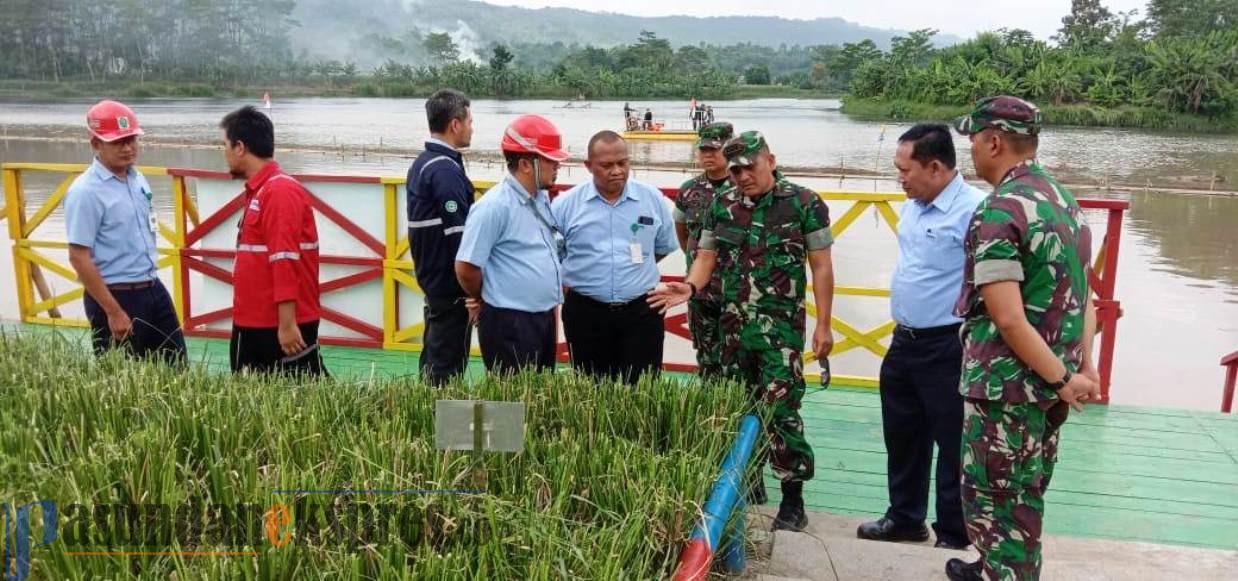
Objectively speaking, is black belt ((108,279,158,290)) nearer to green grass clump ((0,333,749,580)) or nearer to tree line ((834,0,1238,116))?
green grass clump ((0,333,749,580))

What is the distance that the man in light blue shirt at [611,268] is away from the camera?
142 inches

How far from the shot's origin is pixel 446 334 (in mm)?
3846

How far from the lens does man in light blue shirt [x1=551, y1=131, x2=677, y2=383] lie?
142 inches

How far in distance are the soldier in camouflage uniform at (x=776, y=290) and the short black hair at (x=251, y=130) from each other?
144 cm

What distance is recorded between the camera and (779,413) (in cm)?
327

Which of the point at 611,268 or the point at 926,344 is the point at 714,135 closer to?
the point at 611,268

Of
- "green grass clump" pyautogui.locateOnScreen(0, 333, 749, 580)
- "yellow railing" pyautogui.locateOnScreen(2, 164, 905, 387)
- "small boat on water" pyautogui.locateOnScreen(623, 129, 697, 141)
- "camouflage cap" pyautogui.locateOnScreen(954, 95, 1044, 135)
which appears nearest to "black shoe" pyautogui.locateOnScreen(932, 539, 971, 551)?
"green grass clump" pyautogui.locateOnScreen(0, 333, 749, 580)

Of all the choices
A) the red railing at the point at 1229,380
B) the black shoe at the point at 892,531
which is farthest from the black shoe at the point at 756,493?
the red railing at the point at 1229,380

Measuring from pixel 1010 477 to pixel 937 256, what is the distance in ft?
2.95

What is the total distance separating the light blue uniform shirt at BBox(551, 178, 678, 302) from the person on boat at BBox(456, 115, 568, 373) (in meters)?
0.15

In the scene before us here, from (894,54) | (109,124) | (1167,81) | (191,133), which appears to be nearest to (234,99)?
(191,133)

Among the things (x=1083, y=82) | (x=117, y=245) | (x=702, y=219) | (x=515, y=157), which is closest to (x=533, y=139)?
(x=515, y=157)

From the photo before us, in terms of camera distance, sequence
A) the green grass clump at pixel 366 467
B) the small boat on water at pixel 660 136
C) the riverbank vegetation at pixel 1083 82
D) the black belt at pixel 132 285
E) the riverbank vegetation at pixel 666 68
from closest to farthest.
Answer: the green grass clump at pixel 366 467, the black belt at pixel 132 285, the small boat on water at pixel 660 136, the riverbank vegetation at pixel 1083 82, the riverbank vegetation at pixel 666 68

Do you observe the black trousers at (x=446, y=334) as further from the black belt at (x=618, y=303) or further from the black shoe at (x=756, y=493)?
the black shoe at (x=756, y=493)
